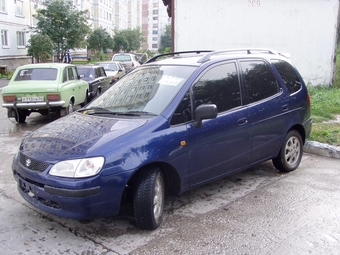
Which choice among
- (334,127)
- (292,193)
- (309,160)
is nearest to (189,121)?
(292,193)

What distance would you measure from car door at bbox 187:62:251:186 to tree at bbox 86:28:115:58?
160ft

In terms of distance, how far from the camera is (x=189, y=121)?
4.07 meters

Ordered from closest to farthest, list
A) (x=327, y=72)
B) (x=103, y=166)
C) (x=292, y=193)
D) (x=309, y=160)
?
(x=103, y=166) < (x=292, y=193) < (x=309, y=160) < (x=327, y=72)

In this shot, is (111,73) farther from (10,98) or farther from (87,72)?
(10,98)

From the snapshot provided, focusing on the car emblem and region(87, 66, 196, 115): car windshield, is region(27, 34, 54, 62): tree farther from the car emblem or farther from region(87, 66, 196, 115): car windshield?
the car emblem

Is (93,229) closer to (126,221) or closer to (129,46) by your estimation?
(126,221)

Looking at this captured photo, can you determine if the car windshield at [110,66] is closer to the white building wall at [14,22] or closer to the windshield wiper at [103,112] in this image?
the windshield wiper at [103,112]

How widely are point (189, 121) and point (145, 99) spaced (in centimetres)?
61

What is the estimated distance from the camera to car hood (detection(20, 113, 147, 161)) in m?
3.51

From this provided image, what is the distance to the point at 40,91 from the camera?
366 inches

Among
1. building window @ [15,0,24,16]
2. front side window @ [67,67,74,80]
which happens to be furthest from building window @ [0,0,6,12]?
front side window @ [67,67,74,80]

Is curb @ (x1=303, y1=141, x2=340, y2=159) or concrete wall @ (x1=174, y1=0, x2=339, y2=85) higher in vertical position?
concrete wall @ (x1=174, y1=0, x2=339, y2=85)

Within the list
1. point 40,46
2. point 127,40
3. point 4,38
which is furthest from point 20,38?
point 127,40

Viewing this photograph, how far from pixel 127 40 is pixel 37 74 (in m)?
56.5
